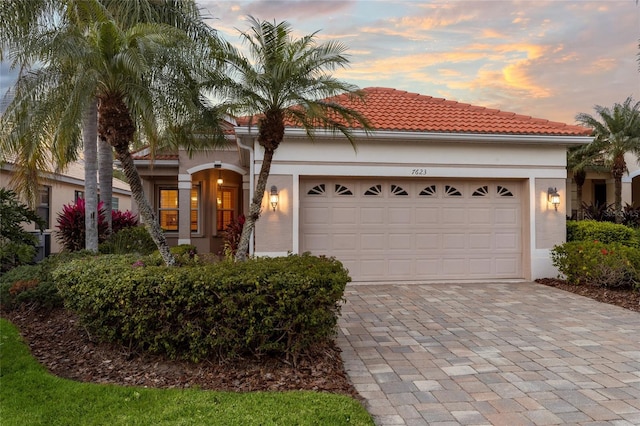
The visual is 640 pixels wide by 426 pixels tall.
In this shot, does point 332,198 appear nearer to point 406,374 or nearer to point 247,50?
point 247,50

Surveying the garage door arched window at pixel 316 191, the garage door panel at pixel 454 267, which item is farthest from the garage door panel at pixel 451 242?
the garage door arched window at pixel 316 191

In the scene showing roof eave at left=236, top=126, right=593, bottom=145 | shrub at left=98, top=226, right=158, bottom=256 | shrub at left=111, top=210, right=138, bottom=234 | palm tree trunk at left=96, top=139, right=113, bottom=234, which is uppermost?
roof eave at left=236, top=126, right=593, bottom=145

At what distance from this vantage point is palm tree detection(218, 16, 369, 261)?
230 inches

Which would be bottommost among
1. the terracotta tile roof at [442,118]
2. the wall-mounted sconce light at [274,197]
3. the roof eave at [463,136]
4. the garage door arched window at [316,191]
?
the wall-mounted sconce light at [274,197]

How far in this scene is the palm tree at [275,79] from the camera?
5836 mm

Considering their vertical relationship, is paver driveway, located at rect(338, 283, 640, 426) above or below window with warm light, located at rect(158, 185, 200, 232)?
below

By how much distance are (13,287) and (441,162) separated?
899cm

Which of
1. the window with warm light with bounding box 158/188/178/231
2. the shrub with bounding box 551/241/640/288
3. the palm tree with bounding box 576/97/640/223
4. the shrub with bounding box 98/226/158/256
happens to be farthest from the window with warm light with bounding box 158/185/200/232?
the palm tree with bounding box 576/97/640/223

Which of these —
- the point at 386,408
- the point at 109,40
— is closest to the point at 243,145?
the point at 109,40

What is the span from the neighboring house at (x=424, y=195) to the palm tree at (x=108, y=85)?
3.39 meters

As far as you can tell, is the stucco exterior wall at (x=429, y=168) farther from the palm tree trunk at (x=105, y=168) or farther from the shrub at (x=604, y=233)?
the palm tree trunk at (x=105, y=168)

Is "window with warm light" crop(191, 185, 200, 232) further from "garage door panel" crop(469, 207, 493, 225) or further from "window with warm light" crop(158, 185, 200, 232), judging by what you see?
"garage door panel" crop(469, 207, 493, 225)

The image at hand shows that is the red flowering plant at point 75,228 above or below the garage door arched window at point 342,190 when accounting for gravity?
below

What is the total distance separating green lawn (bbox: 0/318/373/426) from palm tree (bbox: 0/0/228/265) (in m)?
2.08
